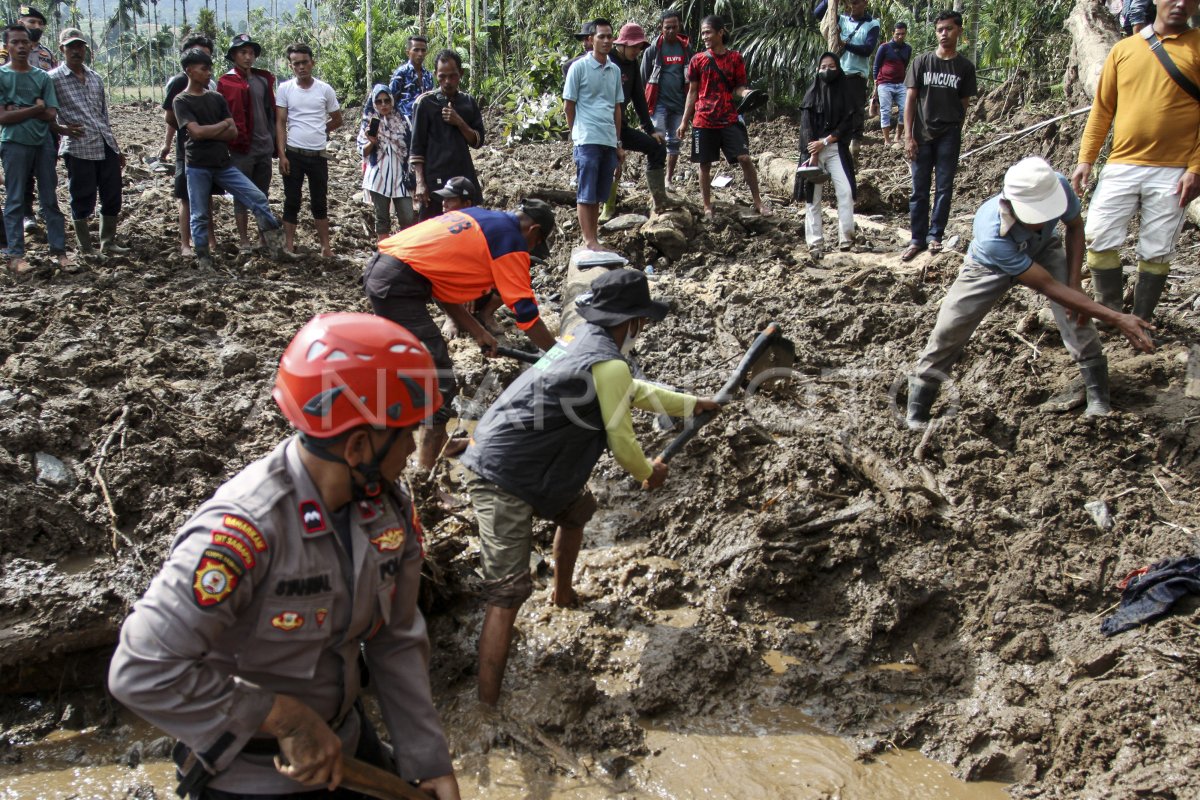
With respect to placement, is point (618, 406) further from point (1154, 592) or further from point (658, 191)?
point (658, 191)

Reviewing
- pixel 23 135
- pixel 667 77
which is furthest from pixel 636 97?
pixel 23 135

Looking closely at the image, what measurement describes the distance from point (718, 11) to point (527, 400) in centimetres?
1390

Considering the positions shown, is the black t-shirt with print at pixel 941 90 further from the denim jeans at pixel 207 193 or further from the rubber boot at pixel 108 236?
the rubber boot at pixel 108 236

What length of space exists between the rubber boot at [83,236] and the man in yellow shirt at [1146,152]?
8.12m

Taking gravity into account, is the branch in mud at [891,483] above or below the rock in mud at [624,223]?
below

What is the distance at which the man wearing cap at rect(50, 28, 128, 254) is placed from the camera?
8.02m

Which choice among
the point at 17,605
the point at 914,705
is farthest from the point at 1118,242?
the point at 17,605

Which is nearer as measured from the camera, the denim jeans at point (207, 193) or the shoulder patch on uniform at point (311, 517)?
the shoulder patch on uniform at point (311, 517)

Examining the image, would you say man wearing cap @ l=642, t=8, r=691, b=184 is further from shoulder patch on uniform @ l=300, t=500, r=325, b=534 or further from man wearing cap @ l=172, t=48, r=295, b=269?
shoulder patch on uniform @ l=300, t=500, r=325, b=534

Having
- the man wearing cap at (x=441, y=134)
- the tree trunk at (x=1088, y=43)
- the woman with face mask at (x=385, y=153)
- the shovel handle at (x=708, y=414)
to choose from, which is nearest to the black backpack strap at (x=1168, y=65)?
the shovel handle at (x=708, y=414)

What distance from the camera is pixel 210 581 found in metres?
1.71

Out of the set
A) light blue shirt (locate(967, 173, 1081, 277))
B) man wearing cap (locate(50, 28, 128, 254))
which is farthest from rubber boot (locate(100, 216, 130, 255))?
light blue shirt (locate(967, 173, 1081, 277))

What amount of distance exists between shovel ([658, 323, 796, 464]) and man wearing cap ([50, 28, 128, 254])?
6.09 meters

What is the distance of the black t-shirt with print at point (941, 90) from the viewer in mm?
7473
